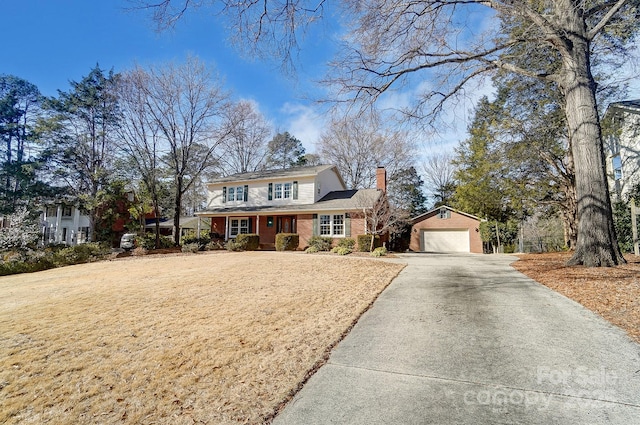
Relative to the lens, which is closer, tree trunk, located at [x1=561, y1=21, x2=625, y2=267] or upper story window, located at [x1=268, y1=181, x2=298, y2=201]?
tree trunk, located at [x1=561, y1=21, x2=625, y2=267]

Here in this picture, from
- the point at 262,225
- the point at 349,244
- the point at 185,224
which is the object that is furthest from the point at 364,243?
the point at 185,224

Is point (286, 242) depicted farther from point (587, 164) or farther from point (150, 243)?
point (587, 164)

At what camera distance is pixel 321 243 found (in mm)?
18531

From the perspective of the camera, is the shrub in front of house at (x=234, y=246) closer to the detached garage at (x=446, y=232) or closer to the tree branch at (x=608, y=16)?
the detached garage at (x=446, y=232)

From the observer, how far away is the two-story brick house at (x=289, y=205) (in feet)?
64.3

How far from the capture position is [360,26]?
7656 mm

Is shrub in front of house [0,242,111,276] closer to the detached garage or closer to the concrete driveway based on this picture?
the concrete driveway

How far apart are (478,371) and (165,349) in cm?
368

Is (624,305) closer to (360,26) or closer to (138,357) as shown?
(138,357)

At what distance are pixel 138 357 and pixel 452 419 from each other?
3462mm

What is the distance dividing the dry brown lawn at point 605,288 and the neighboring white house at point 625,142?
9316 mm

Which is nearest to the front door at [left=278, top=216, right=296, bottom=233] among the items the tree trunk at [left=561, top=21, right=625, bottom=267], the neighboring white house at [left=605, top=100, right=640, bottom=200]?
the tree trunk at [left=561, top=21, right=625, bottom=267]

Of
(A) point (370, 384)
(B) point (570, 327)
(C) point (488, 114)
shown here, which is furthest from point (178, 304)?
(C) point (488, 114)

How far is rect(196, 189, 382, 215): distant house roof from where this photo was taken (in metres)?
18.7
